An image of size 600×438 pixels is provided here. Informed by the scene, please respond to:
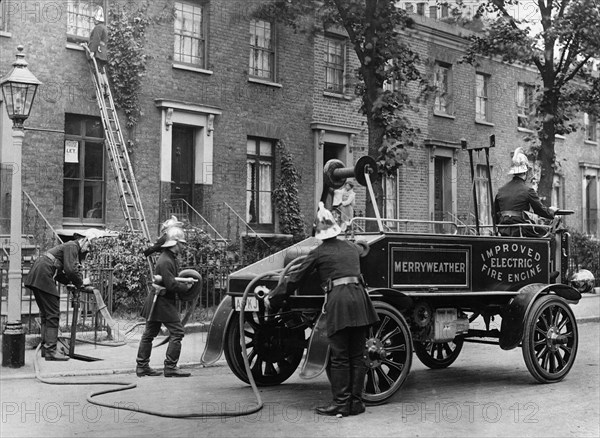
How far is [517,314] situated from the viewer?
31.4 feet

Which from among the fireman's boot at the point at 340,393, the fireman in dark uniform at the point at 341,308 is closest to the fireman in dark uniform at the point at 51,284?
the fireman in dark uniform at the point at 341,308

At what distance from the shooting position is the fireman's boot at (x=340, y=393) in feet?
24.8

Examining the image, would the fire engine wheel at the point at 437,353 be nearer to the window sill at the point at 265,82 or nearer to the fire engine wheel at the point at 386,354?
the fire engine wheel at the point at 386,354

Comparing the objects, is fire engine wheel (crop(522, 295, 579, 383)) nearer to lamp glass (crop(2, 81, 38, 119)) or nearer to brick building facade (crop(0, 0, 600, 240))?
lamp glass (crop(2, 81, 38, 119))

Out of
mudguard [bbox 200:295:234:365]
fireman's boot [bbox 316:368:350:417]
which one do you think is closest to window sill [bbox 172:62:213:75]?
mudguard [bbox 200:295:234:365]

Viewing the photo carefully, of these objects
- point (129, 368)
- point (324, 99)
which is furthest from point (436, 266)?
point (324, 99)

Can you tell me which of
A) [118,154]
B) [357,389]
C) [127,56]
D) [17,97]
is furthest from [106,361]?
[127,56]

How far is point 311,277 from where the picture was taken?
8219 millimetres

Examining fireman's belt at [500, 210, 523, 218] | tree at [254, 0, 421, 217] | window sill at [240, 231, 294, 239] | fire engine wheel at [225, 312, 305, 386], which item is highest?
tree at [254, 0, 421, 217]

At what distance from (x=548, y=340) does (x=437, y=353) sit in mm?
1741

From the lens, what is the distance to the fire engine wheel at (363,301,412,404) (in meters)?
8.10

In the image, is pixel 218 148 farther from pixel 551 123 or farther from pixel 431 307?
pixel 431 307

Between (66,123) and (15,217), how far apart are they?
6572 millimetres

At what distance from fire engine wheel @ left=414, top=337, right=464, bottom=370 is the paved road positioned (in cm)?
16
